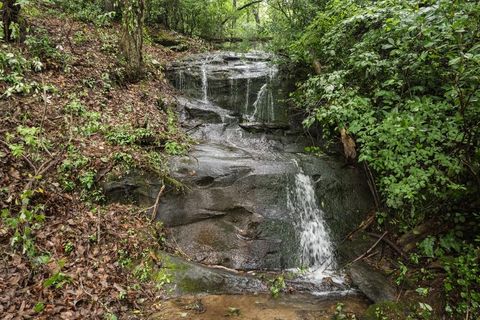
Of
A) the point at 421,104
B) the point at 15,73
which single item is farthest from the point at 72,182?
the point at 421,104

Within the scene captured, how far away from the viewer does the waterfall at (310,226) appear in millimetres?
6230

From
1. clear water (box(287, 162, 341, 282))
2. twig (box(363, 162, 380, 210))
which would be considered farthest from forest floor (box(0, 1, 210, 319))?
twig (box(363, 162, 380, 210))

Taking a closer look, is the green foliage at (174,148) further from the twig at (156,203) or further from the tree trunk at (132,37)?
the tree trunk at (132,37)

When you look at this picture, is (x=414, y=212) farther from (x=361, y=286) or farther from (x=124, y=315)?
(x=124, y=315)

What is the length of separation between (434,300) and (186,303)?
3.73m

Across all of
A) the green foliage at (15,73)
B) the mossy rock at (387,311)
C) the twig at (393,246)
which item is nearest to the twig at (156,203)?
the green foliage at (15,73)

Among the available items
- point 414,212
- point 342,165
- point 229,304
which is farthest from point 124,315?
point 342,165

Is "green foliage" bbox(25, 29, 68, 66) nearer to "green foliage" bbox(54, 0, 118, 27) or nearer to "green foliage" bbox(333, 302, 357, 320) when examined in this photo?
"green foliage" bbox(54, 0, 118, 27)

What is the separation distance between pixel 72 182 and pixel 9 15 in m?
4.48

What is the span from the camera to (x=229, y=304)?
459 centimetres

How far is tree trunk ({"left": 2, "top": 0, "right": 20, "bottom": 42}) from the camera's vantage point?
6.83 metres

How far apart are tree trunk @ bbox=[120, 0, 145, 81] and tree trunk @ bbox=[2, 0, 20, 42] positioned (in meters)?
2.46

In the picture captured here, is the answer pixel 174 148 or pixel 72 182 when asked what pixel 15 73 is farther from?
pixel 174 148

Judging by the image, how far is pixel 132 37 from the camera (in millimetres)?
8891
